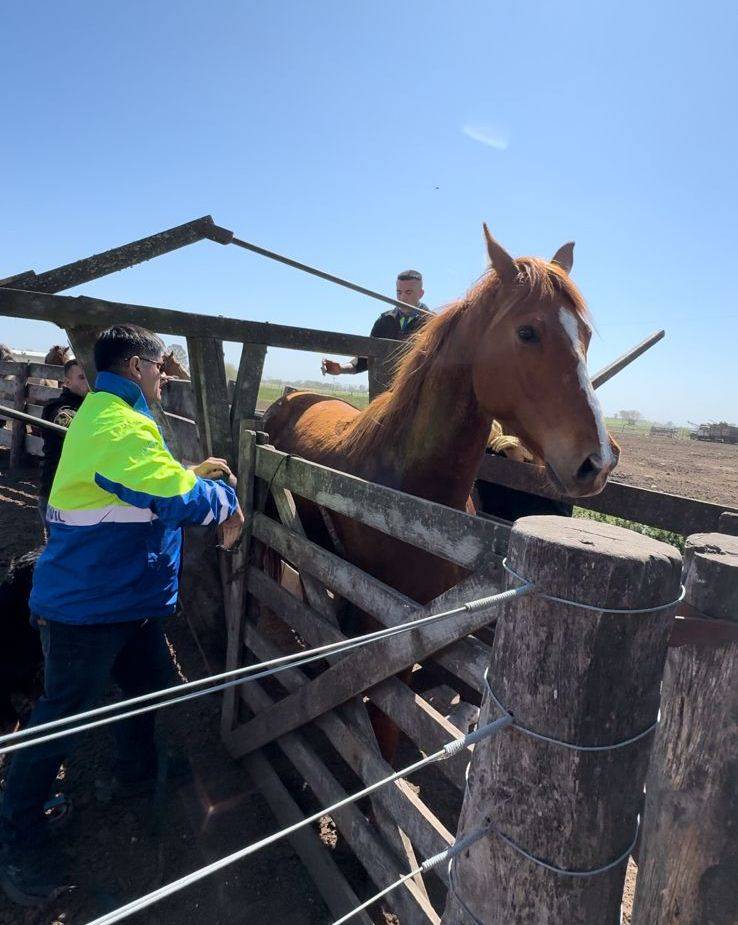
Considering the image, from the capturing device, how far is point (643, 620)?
87 centimetres

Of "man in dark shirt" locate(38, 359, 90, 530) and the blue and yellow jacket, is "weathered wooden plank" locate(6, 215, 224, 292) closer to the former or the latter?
the blue and yellow jacket

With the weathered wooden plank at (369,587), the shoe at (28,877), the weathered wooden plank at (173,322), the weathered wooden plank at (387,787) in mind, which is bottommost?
the shoe at (28,877)

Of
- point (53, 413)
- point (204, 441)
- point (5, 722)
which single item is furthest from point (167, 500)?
point (53, 413)

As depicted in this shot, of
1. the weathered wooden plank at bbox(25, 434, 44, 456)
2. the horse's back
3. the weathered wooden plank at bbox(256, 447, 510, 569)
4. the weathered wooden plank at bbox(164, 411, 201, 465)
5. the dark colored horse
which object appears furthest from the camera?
the weathered wooden plank at bbox(25, 434, 44, 456)

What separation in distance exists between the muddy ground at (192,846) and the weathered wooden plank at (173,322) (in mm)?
2472

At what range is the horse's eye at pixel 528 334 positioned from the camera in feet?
7.55

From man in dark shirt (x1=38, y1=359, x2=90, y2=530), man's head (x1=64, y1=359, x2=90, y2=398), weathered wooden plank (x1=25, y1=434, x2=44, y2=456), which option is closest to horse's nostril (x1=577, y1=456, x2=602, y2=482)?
man in dark shirt (x1=38, y1=359, x2=90, y2=530)

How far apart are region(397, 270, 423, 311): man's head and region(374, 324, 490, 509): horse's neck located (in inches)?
108

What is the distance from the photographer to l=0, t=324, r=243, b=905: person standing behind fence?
2062 mm

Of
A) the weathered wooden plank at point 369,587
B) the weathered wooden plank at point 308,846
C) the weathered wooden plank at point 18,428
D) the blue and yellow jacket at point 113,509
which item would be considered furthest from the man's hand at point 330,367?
the weathered wooden plank at point 18,428

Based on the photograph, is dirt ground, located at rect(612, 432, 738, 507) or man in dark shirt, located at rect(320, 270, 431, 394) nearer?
man in dark shirt, located at rect(320, 270, 431, 394)

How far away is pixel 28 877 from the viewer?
2.28 meters

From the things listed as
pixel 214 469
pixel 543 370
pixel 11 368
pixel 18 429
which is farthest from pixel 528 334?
pixel 11 368

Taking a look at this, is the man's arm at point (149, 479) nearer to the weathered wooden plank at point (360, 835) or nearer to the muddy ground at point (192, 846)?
the weathered wooden plank at point (360, 835)
